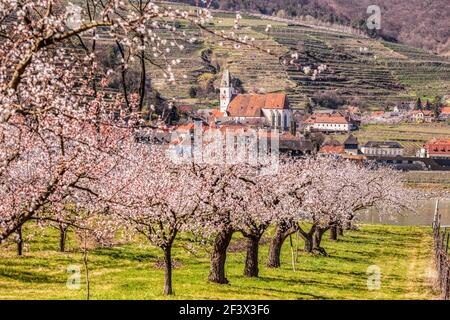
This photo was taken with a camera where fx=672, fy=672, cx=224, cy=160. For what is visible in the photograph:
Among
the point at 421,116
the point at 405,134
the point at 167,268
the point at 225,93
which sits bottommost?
the point at 167,268

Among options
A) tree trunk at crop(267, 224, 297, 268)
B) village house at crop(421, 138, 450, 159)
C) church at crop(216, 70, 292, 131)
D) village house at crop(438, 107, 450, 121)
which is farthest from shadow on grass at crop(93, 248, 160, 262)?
village house at crop(438, 107, 450, 121)

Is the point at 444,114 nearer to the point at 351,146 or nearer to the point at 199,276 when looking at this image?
the point at 351,146

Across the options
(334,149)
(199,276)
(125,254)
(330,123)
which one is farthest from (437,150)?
(199,276)

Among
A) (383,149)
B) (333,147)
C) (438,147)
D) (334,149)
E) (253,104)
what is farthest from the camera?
(253,104)

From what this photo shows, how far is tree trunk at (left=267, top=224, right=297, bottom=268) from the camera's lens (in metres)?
31.2

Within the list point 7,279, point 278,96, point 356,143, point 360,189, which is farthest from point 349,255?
point 278,96

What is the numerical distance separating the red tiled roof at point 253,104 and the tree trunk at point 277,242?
460ft

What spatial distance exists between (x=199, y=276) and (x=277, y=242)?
5488mm

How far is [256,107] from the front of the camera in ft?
575

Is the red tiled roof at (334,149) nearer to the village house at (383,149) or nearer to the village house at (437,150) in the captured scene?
the village house at (383,149)

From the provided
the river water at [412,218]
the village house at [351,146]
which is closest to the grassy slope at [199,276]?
the river water at [412,218]

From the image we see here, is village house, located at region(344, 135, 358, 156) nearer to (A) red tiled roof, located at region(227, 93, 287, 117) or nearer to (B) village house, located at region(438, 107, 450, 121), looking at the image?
(A) red tiled roof, located at region(227, 93, 287, 117)

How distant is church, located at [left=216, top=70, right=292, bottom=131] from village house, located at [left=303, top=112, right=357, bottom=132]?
Answer: 19.0ft

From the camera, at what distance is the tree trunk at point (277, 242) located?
102 ft
